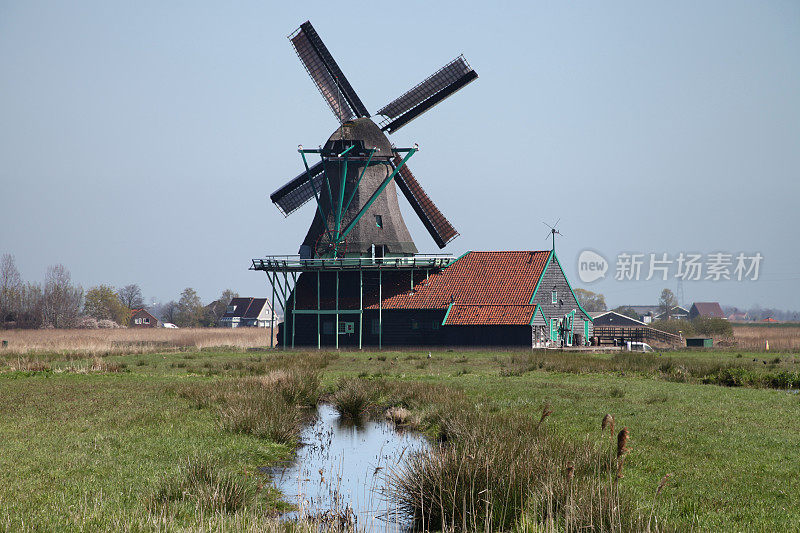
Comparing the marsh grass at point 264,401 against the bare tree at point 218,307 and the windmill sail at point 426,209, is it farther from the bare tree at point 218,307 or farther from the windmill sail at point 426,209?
the bare tree at point 218,307

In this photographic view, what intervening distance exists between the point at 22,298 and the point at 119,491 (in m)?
97.4

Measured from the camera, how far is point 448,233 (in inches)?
2239

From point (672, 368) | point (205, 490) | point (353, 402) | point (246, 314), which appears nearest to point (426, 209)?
point (672, 368)

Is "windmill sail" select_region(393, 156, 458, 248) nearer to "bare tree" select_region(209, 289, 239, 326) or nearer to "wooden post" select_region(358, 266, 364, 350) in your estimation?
"wooden post" select_region(358, 266, 364, 350)

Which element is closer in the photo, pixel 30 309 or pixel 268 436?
pixel 268 436

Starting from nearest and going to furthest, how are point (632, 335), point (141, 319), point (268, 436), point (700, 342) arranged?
point (268, 436) < point (700, 342) < point (632, 335) < point (141, 319)

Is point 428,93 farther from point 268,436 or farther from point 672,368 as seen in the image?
point 268,436

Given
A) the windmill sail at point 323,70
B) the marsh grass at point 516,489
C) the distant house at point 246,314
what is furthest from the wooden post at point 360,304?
the distant house at point 246,314

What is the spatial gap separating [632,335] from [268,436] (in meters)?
49.2

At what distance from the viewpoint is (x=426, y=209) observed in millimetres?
57000

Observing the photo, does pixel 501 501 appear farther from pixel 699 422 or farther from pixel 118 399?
pixel 118 399

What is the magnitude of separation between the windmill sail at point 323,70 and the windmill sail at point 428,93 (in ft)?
6.63

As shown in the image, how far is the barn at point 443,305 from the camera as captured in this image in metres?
50.7

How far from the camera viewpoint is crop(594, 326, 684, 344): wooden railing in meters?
61.3
